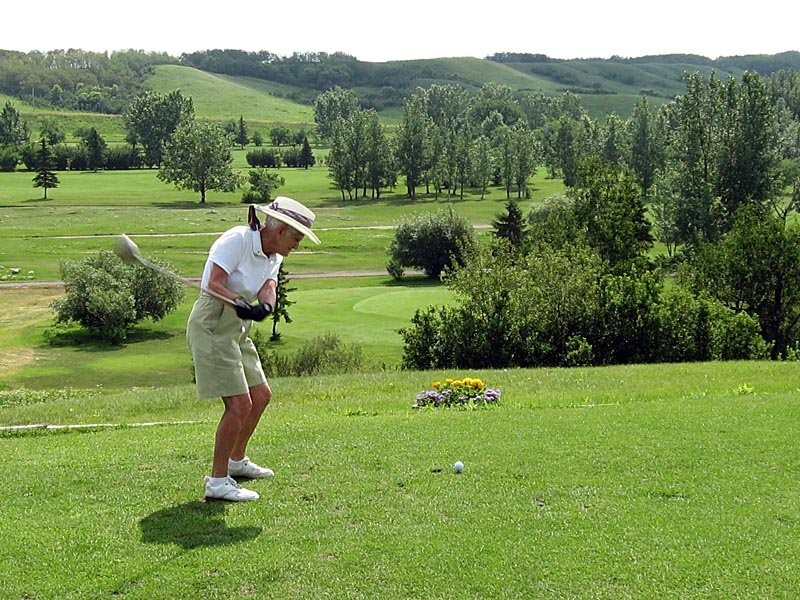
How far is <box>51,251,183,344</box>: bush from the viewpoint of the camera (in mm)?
57125

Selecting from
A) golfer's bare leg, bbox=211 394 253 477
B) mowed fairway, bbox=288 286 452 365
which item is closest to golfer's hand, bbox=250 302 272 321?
golfer's bare leg, bbox=211 394 253 477

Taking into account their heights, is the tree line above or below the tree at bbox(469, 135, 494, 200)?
below

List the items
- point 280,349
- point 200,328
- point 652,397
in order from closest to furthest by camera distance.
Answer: point 200,328
point 652,397
point 280,349

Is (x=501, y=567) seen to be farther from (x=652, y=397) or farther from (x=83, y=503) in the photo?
(x=652, y=397)

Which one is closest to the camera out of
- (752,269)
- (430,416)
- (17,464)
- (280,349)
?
(17,464)

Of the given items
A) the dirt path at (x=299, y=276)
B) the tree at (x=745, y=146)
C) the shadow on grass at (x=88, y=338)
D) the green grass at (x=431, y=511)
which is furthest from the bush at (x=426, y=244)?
the green grass at (x=431, y=511)

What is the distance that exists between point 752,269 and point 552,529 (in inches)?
1573

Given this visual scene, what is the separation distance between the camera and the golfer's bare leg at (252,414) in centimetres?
1002

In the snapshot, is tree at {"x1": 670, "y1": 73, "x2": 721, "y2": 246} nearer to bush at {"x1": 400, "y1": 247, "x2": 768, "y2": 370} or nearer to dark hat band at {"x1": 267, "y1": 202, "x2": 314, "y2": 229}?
bush at {"x1": 400, "y1": 247, "x2": 768, "y2": 370}

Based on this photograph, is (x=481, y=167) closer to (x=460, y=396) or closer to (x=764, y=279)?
(x=764, y=279)

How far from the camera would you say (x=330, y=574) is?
7.66m

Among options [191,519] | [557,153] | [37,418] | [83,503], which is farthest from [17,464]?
[557,153]

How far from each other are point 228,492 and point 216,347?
153cm

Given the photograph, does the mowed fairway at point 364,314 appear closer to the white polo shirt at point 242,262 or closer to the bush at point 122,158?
the white polo shirt at point 242,262
